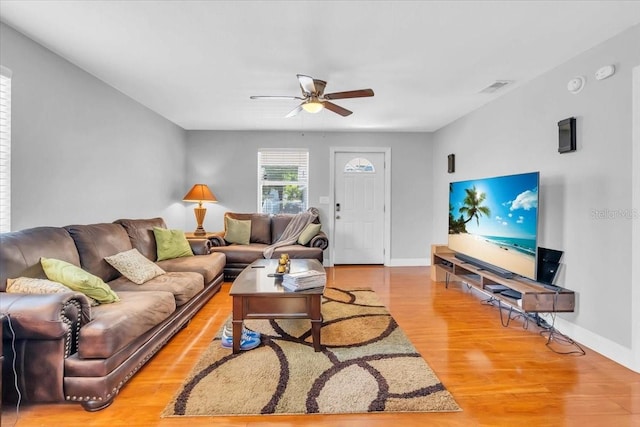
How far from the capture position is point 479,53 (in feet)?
8.58

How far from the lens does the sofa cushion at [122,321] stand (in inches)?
65.7

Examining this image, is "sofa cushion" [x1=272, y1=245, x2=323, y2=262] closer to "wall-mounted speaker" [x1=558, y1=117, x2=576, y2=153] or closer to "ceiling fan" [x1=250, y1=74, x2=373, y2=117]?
"ceiling fan" [x1=250, y1=74, x2=373, y2=117]

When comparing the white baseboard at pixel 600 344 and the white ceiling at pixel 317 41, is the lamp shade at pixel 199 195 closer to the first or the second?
the white ceiling at pixel 317 41

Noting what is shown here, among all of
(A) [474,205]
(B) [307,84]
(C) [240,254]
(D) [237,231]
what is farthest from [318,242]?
(B) [307,84]

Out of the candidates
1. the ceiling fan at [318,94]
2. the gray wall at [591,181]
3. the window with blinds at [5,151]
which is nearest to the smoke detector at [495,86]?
the gray wall at [591,181]

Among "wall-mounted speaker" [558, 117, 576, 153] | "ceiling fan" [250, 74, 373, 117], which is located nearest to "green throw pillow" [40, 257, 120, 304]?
"ceiling fan" [250, 74, 373, 117]

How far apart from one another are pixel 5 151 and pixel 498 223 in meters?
4.16

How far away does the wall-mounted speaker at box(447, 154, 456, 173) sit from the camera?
4.76 m

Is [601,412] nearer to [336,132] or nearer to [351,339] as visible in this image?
[351,339]

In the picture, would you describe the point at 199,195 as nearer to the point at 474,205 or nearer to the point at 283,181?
the point at 283,181

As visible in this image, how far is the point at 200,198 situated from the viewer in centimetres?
489

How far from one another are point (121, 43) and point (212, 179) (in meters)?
3.12

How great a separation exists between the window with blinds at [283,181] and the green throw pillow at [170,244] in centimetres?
187

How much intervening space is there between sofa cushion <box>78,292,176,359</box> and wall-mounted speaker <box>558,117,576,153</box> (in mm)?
3486
